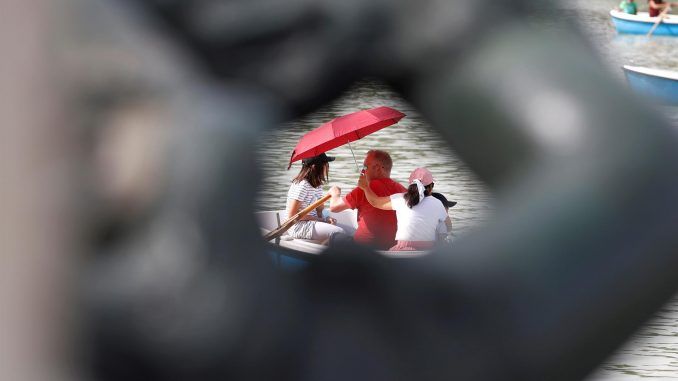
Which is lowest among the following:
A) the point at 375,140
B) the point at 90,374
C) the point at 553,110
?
the point at 375,140

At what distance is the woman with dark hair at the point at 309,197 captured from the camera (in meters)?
8.94

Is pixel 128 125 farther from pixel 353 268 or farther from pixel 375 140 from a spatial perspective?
pixel 375 140

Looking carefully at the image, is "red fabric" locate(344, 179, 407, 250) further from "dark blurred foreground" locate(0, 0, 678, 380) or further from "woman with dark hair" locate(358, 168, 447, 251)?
"dark blurred foreground" locate(0, 0, 678, 380)

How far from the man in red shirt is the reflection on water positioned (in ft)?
1.03

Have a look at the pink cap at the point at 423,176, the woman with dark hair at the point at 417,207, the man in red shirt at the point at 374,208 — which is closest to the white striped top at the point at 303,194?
the man in red shirt at the point at 374,208

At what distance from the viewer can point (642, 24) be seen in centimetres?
2877

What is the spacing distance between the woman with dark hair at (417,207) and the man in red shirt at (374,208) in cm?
9

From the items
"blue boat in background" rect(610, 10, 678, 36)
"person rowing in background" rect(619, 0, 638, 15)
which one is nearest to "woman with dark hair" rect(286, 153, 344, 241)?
"blue boat in background" rect(610, 10, 678, 36)

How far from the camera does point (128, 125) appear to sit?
0.84m

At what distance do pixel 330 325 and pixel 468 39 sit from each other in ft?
0.67

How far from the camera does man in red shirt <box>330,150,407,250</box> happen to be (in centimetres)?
792

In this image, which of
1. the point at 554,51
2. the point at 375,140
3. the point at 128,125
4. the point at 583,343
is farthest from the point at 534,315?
the point at 375,140

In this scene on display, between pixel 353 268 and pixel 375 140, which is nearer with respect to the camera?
pixel 353 268

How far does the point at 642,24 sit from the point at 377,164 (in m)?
22.1
